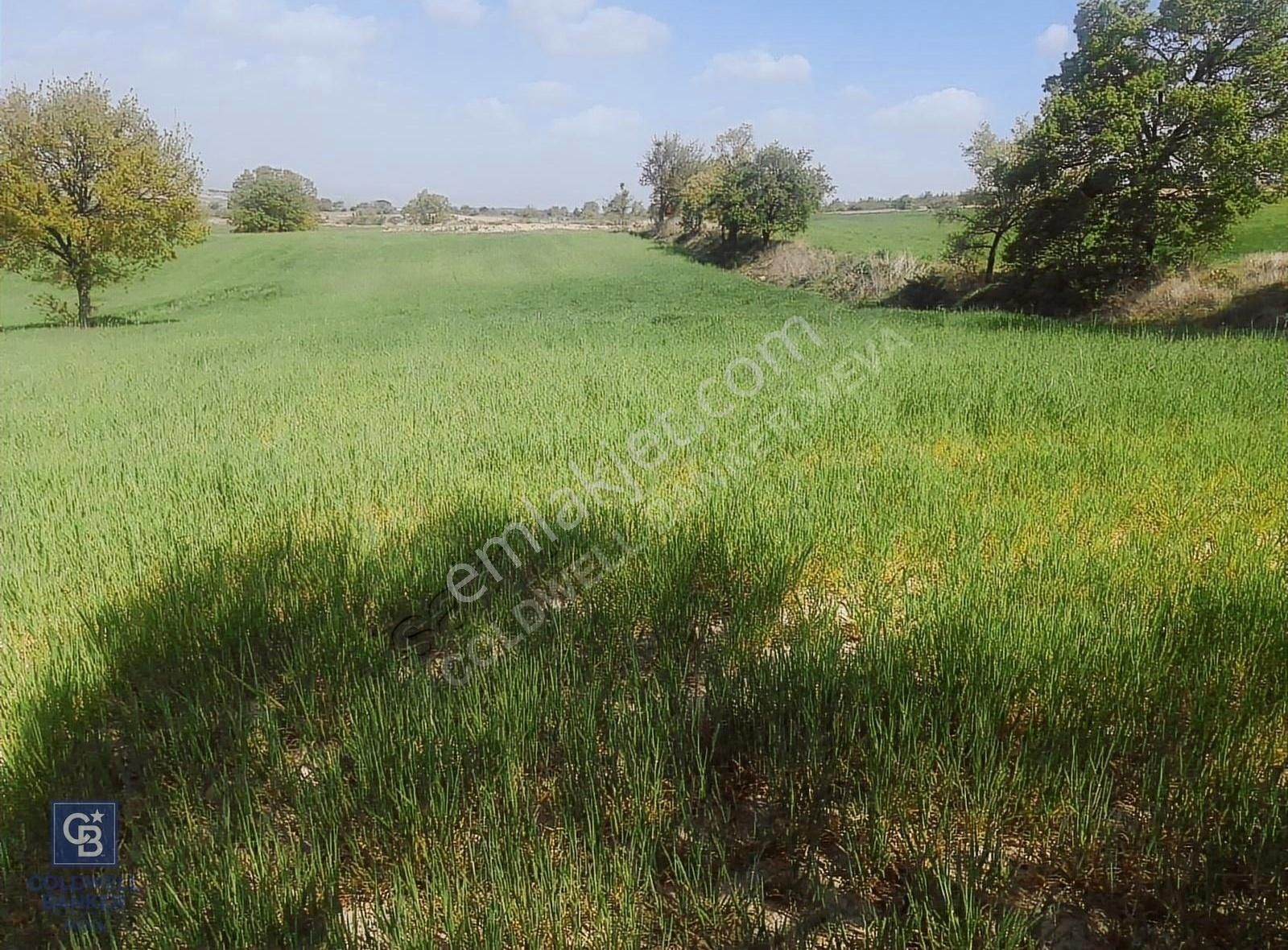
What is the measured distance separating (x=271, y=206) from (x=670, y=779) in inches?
3565

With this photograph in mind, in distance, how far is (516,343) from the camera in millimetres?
12328

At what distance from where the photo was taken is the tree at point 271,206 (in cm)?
7100

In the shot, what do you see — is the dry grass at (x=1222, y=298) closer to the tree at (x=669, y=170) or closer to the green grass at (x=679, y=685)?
the green grass at (x=679, y=685)

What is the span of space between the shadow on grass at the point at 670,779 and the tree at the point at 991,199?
22.7 metres

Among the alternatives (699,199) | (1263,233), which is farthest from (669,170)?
(1263,233)

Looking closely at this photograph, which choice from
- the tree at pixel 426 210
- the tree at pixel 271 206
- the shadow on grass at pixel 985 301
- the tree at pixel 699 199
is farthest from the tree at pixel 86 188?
the tree at pixel 426 210

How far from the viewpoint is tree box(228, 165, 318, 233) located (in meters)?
71.0

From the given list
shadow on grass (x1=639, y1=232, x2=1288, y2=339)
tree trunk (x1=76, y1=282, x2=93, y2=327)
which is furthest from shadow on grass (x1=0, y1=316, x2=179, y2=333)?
shadow on grass (x1=639, y1=232, x2=1288, y2=339)

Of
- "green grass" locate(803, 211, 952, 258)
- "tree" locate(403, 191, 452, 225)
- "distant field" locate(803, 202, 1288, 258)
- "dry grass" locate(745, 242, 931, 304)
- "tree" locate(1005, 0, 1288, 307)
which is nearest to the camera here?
"tree" locate(1005, 0, 1288, 307)

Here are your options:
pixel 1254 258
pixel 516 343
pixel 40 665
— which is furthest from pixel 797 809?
pixel 1254 258

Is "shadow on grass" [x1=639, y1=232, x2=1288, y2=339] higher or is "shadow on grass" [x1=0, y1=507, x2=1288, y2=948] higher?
"shadow on grass" [x1=639, y1=232, x2=1288, y2=339]

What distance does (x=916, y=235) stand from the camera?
4009 cm

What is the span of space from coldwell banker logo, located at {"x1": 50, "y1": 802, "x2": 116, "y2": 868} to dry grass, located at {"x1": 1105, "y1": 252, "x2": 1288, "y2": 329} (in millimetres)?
17221

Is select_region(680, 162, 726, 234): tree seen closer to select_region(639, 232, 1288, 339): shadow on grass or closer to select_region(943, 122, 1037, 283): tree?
select_region(639, 232, 1288, 339): shadow on grass
